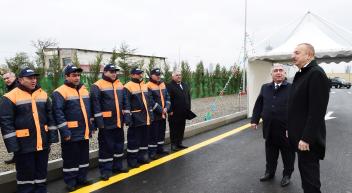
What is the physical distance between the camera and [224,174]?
6180 millimetres

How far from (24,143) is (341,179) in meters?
4.85

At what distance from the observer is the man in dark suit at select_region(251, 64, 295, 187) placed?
562 centimetres

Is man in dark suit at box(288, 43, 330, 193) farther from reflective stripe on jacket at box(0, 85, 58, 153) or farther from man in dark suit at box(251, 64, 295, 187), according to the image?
reflective stripe on jacket at box(0, 85, 58, 153)

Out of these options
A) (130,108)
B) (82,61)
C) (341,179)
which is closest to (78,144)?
(130,108)

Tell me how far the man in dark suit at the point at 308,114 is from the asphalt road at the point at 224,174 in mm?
1366

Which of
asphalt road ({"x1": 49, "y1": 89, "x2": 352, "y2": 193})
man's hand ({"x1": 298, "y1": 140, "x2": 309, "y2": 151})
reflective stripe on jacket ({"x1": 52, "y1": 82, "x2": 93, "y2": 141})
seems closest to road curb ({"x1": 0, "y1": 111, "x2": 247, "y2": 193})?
asphalt road ({"x1": 49, "y1": 89, "x2": 352, "y2": 193})

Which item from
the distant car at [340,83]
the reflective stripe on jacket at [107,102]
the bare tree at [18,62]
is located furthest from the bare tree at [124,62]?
the distant car at [340,83]

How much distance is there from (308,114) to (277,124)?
173 cm

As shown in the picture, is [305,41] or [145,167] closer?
[145,167]

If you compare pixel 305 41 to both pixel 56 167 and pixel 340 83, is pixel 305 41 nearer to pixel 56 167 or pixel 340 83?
pixel 56 167

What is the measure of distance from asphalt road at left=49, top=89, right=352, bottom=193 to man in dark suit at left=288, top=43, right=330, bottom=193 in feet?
4.48

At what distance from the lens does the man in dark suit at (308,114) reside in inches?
152

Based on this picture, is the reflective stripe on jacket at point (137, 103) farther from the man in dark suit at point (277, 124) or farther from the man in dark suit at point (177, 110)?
the man in dark suit at point (277, 124)

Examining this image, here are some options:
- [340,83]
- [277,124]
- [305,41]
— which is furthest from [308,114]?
[340,83]
